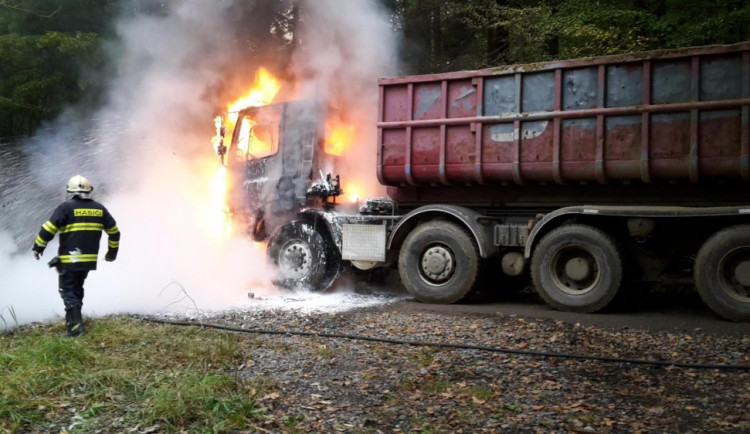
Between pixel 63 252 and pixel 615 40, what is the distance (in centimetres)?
987

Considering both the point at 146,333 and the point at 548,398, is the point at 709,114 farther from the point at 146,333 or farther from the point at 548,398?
the point at 146,333

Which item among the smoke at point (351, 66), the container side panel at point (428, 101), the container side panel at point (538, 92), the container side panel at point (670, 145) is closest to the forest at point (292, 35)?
the smoke at point (351, 66)

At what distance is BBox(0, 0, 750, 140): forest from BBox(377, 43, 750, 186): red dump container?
14.2ft

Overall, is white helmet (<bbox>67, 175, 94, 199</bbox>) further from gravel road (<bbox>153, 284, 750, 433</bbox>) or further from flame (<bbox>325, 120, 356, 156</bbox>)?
flame (<bbox>325, 120, 356, 156</bbox>)

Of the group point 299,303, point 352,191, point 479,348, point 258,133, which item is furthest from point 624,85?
point 258,133

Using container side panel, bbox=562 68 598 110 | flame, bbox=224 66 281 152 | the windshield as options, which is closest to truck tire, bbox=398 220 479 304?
container side panel, bbox=562 68 598 110

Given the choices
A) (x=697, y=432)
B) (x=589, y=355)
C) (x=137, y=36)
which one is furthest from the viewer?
(x=137, y=36)

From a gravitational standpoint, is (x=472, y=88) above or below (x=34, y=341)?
above

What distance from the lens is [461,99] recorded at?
346 inches

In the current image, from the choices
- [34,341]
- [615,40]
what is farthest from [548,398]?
[615,40]

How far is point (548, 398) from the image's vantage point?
4.61m

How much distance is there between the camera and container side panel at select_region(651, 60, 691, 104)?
24.0 feet

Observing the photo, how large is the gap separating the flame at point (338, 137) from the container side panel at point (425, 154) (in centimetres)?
220

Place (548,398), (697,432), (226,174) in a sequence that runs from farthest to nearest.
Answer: (226,174)
(548,398)
(697,432)
